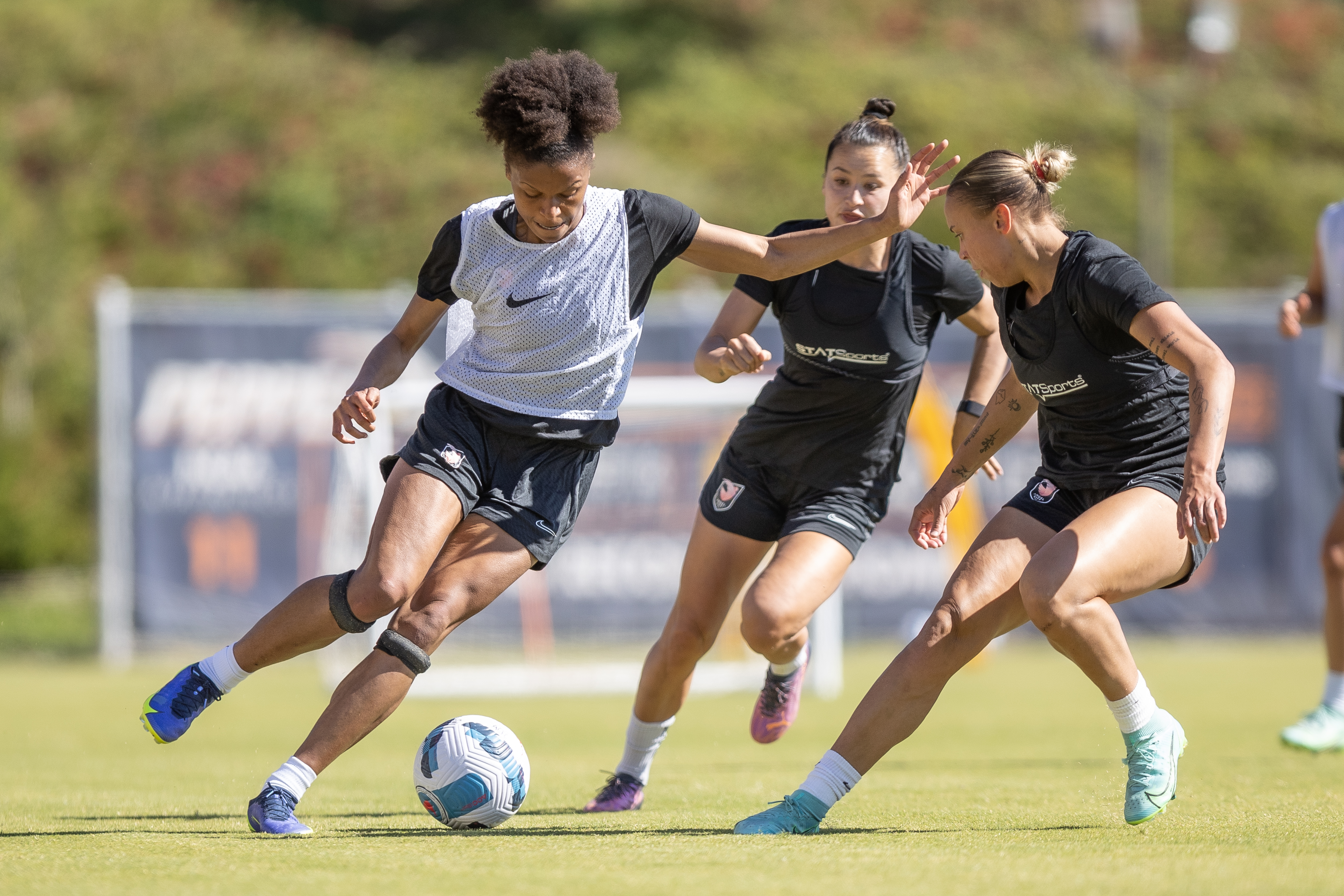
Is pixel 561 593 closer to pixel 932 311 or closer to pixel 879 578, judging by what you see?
pixel 879 578

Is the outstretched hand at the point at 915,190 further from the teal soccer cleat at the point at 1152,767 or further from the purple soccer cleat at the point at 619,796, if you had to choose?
the purple soccer cleat at the point at 619,796

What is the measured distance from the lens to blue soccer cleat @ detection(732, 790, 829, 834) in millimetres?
4230

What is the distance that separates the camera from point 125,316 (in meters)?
13.2

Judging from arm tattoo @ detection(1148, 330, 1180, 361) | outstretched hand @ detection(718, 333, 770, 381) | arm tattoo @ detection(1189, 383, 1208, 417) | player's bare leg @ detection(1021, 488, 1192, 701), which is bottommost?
player's bare leg @ detection(1021, 488, 1192, 701)

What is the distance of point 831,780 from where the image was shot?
423cm

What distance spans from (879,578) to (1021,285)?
929cm

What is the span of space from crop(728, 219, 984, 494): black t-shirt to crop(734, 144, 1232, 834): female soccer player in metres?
0.72

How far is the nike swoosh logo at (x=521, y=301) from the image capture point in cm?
Answer: 452

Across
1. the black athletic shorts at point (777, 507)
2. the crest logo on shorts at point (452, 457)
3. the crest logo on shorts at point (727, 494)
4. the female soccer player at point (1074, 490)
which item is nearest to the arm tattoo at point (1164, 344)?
the female soccer player at point (1074, 490)

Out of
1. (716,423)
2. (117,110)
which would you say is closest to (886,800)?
(716,423)

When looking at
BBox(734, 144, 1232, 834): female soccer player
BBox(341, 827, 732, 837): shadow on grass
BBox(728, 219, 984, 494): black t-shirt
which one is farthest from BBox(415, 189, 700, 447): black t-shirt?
Result: BBox(341, 827, 732, 837): shadow on grass

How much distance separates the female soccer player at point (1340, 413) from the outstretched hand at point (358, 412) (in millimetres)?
4112

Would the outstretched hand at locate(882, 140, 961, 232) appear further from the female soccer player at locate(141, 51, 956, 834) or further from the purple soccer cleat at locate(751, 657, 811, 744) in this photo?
the purple soccer cleat at locate(751, 657, 811, 744)

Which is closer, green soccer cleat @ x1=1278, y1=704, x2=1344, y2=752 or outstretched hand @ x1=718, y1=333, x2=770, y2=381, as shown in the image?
outstretched hand @ x1=718, y1=333, x2=770, y2=381
